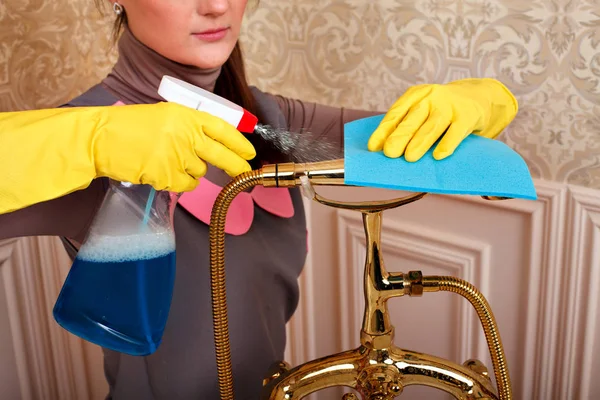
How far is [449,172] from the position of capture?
2.30 ft

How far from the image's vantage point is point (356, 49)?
50.9 inches

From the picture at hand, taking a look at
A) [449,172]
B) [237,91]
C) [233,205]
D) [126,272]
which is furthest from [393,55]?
[126,272]

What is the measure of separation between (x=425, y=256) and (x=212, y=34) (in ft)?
1.92

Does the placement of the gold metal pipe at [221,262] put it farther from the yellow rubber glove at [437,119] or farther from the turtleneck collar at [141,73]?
the turtleneck collar at [141,73]

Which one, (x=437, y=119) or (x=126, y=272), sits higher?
(x=437, y=119)

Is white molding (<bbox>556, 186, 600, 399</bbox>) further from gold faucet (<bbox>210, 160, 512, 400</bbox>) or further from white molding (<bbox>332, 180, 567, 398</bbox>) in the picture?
gold faucet (<bbox>210, 160, 512, 400</bbox>)

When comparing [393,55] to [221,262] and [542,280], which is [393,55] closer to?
[542,280]

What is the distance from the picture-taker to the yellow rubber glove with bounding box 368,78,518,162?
75 cm

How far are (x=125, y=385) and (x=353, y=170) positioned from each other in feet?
1.67

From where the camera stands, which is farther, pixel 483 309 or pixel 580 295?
pixel 580 295

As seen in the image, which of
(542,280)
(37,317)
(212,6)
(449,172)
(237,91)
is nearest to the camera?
(449,172)

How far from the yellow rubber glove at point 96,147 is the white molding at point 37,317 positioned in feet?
2.59

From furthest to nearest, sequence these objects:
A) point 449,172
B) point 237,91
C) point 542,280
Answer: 1. point 542,280
2. point 237,91
3. point 449,172

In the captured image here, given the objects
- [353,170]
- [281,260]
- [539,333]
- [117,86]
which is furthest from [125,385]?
[539,333]
